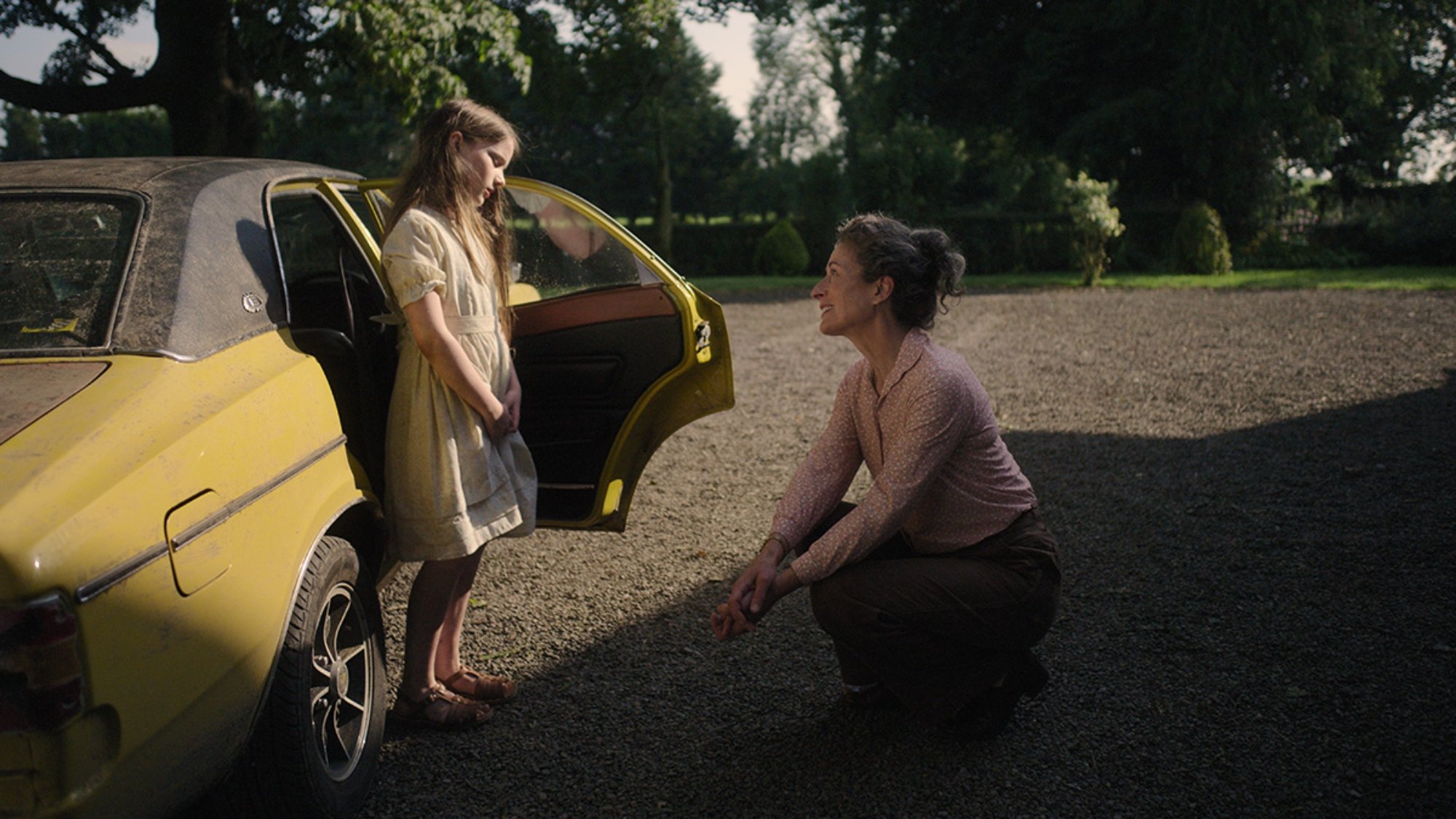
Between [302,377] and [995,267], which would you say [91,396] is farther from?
[995,267]

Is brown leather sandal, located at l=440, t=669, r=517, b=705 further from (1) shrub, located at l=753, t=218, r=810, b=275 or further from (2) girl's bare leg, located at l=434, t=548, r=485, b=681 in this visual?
(1) shrub, located at l=753, t=218, r=810, b=275

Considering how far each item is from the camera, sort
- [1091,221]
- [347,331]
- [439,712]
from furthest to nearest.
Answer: [1091,221] < [347,331] < [439,712]

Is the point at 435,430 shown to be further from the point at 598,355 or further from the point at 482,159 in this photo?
the point at 598,355

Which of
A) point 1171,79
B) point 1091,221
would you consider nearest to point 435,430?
point 1091,221

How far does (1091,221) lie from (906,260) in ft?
58.7

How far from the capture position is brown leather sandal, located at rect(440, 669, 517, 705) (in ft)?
11.0

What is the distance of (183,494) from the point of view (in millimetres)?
2033

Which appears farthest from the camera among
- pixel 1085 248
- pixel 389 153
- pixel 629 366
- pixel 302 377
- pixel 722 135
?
pixel 389 153

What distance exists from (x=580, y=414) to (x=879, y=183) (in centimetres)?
2142

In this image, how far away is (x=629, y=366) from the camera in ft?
13.3

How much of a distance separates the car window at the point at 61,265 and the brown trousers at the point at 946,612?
195cm

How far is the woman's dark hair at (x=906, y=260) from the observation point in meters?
2.92

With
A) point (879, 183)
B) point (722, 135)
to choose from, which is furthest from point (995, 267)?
point (722, 135)

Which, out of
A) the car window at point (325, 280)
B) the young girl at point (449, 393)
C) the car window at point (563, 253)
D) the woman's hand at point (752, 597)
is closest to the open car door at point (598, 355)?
the car window at point (563, 253)
